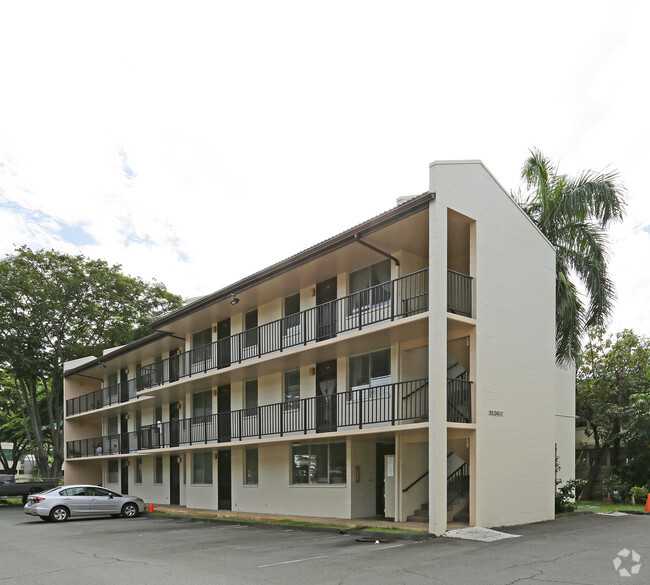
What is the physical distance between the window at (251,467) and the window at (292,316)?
480cm

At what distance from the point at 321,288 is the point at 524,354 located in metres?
6.64

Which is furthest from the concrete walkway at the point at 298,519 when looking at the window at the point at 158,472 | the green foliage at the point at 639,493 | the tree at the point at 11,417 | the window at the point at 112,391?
the tree at the point at 11,417

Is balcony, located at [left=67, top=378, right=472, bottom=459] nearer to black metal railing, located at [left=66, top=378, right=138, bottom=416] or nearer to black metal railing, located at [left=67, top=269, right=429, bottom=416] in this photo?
black metal railing, located at [left=67, top=269, right=429, bottom=416]

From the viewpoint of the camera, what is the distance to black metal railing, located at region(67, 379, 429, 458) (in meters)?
17.1

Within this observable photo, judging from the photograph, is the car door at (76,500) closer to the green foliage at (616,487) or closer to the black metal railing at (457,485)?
the black metal railing at (457,485)

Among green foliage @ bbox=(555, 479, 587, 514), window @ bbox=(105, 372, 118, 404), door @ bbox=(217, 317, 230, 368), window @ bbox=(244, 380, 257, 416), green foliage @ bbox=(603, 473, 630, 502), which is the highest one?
door @ bbox=(217, 317, 230, 368)

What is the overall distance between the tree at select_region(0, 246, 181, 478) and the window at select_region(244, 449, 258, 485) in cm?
1719

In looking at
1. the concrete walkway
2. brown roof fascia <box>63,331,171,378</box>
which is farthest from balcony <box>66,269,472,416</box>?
the concrete walkway

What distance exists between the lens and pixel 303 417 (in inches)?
810

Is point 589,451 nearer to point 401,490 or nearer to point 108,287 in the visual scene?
point 401,490

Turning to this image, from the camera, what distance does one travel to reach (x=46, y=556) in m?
13.8

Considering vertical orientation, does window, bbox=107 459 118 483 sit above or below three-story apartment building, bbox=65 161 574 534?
below

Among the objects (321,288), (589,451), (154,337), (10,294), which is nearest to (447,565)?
(321,288)

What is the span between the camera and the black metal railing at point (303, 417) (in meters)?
17.1
